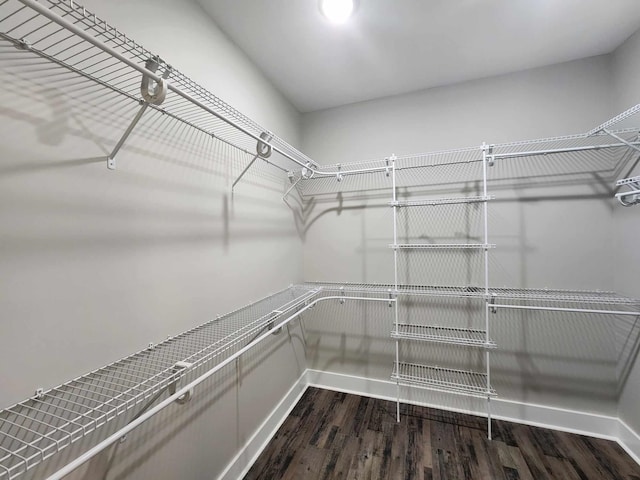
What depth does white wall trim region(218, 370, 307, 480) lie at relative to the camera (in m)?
1.49

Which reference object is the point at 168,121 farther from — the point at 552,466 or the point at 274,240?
the point at 552,466

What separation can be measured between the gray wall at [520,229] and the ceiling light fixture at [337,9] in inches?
37.5

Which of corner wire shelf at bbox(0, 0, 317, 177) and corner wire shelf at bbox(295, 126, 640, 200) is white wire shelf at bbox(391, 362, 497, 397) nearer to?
corner wire shelf at bbox(295, 126, 640, 200)

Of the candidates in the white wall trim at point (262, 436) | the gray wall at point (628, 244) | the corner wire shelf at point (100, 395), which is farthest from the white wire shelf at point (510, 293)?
the corner wire shelf at point (100, 395)

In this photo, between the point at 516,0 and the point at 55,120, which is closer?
the point at 55,120

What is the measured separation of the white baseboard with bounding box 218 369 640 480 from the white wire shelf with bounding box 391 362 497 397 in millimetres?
164

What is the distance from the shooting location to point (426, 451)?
169cm

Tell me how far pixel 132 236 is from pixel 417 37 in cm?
189

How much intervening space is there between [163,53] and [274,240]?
125 cm

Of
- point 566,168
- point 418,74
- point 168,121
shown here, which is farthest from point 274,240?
point 566,168

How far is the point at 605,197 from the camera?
5.82 feet

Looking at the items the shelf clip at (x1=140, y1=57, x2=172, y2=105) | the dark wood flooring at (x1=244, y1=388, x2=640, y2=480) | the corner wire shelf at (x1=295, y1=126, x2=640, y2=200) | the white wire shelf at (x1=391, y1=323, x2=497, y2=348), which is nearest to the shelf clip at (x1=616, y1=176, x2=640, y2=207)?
the corner wire shelf at (x1=295, y1=126, x2=640, y2=200)

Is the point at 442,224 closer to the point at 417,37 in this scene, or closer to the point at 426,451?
the point at 417,37

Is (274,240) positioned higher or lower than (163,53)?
lower
